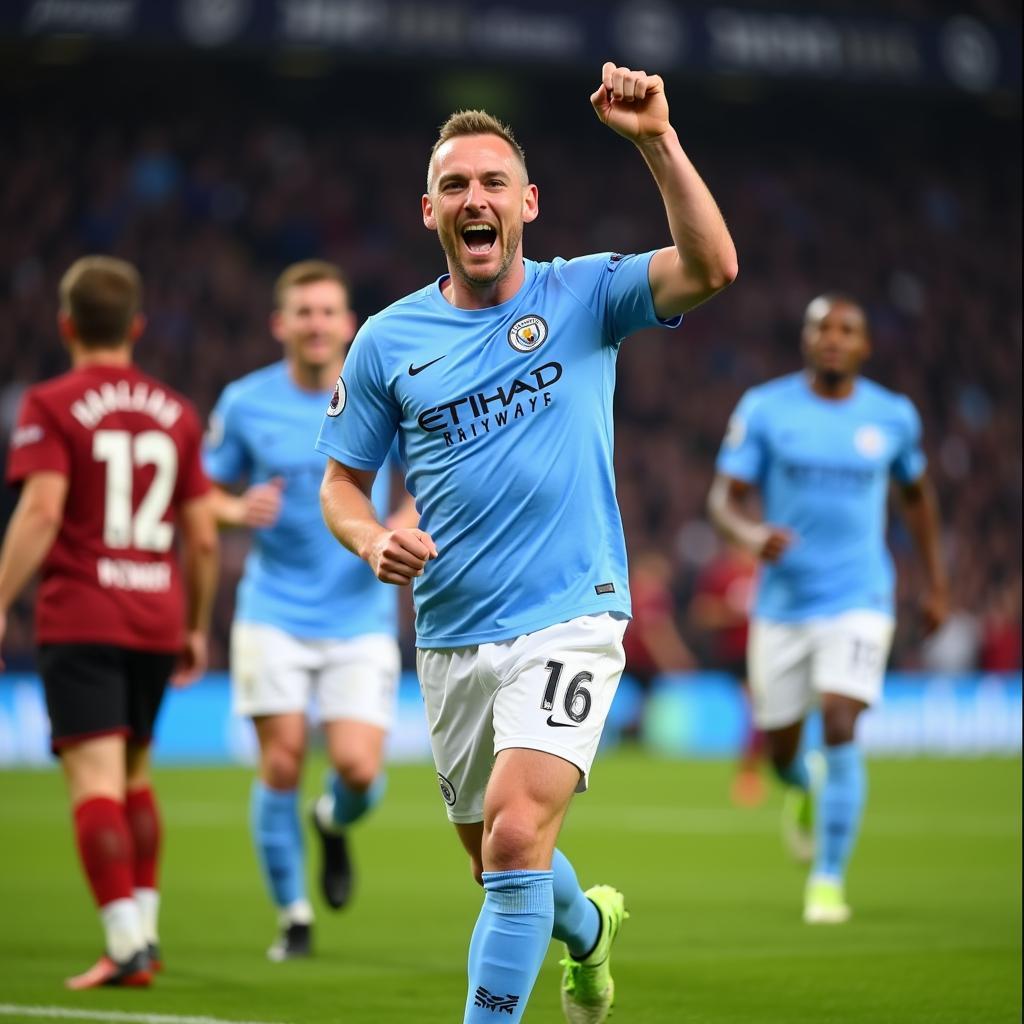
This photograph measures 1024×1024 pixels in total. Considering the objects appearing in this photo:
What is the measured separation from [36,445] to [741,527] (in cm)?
383

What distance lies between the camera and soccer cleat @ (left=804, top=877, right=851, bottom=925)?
8555mm

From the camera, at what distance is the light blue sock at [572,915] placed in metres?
5.20

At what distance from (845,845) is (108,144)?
21793mm

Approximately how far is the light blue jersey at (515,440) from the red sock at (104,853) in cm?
204

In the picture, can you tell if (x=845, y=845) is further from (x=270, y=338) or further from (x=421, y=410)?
(x=270, y=338)

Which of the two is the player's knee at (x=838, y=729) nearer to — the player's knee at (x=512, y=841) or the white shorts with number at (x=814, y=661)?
the white shorts with number at (x=814, y=661)

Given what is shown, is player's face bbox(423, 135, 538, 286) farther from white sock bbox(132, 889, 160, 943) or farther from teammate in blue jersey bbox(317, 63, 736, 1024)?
white sock bbox(132, 889, 160, 943)

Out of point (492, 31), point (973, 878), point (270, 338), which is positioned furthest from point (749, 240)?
point (973, 878)

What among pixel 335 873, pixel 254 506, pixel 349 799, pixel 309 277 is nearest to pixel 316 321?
pixel 309 277

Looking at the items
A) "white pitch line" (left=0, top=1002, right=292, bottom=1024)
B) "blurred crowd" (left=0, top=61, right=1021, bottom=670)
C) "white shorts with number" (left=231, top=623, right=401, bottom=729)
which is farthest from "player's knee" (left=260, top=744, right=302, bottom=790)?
"blurred crowd" (left=0, top=61, right=1021, bottom=670)

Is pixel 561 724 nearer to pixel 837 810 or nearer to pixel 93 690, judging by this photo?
pixel 93 690

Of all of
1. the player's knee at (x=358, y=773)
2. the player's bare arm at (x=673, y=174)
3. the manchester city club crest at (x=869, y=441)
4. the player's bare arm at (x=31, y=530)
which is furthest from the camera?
the manchester city club crest at (x=869, y=441)

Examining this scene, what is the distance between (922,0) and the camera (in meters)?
30.9

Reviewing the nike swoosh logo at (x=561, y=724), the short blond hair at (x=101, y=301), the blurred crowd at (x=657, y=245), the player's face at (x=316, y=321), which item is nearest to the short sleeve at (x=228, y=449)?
the player's face at (x=316, y=321)
